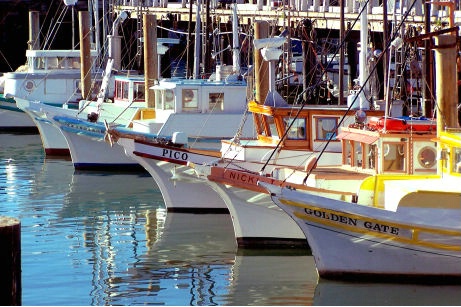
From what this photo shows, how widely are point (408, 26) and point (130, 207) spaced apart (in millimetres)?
10023

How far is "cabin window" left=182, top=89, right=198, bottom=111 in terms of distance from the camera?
31328mm

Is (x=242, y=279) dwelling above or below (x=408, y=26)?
below

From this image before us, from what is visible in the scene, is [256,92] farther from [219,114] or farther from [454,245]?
[454,245]

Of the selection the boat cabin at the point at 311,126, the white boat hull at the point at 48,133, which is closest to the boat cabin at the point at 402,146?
the boat cabin at the point at 311,126

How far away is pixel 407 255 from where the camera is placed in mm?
19625

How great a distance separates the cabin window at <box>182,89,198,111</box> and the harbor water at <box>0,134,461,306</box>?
6.41 ft

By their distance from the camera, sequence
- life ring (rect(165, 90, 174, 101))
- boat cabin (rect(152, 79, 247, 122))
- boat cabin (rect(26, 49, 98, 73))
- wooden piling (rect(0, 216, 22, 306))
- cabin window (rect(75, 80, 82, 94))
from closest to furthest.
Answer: wooden piling (rect(0, 216, 22, 306)) < boat cabin (rect(152, 79, 247, 122)) < life ring (rect(165, 90, 174, 101)) < cabin window (rect(75, 80, 82, 94)) < boat cabin (rect(26, 49, 98, 73))

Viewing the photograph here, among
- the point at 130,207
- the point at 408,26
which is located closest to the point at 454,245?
the point at 130,207

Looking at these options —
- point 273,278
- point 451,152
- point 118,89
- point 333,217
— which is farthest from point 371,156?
point 118,89

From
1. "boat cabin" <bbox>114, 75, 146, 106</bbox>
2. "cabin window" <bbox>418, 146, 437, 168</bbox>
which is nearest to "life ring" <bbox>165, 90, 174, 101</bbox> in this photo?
"boat cabin" <bbox>114, 75, 146, 106</bbox>

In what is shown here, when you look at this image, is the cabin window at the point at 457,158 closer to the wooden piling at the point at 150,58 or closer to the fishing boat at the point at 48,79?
the wooden piling at the point at 150,58

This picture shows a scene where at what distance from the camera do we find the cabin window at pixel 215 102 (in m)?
31.3

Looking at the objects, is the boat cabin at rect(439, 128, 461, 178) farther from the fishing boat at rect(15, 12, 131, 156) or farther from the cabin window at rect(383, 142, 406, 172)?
the fishing boat at rect(15, 12, 131, 156)

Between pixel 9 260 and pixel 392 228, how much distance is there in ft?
24.1
